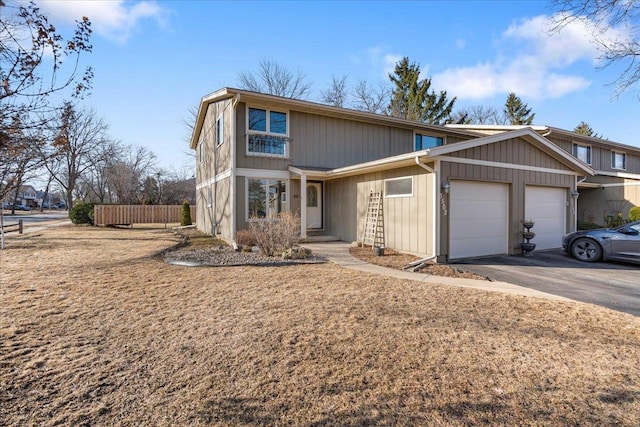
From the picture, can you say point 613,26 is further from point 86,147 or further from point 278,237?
point 86,147

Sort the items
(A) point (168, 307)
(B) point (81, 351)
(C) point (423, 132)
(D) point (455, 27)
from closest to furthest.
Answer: (B) point (81, 351), (A) point (168, 307), (D) point (455, 27), (C) point (423, 132)

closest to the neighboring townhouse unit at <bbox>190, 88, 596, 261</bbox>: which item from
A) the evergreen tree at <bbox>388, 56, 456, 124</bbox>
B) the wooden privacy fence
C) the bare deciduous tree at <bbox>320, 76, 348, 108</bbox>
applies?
the wooden privacy fence

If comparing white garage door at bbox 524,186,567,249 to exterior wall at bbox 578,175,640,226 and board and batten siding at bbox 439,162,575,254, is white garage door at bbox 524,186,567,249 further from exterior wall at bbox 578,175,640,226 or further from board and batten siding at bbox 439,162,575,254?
exterior wall at bbox 578,175,640,226

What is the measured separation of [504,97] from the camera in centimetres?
3566

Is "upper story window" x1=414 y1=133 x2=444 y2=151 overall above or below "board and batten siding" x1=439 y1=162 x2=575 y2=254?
above

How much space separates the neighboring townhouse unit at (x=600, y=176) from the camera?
15.7 m

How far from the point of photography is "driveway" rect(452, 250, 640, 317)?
5.55 meters

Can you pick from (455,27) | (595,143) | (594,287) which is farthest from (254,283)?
(595,143)

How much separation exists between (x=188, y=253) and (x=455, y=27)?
36.0 ft

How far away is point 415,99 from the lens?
95.7 feet

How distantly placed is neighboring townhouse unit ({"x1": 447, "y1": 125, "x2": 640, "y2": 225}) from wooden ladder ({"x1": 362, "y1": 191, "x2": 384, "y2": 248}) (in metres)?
8.18

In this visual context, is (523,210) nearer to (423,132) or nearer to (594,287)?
(594,287)

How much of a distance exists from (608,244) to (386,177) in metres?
5.92

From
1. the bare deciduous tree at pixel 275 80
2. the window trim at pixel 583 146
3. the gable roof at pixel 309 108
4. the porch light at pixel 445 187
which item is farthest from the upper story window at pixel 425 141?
the bare deciduous tree at pixel 275 80
